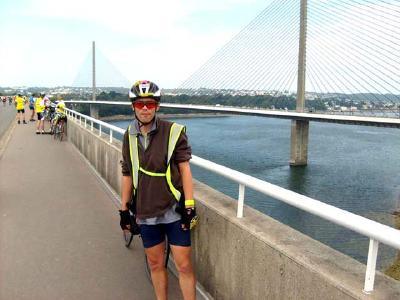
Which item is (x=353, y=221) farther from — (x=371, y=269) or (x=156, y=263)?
(x=156, y=263)

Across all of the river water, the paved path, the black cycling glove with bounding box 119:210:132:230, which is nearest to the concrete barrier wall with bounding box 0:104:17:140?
the paved path

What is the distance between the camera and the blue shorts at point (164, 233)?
2.54 meters

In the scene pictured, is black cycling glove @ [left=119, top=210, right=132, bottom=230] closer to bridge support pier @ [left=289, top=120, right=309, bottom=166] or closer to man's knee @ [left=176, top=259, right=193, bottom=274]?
man's knee @ [left=176, top=259, right=193, bottom=274]

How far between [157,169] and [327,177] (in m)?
32.3

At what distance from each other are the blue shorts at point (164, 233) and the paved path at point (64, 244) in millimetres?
750

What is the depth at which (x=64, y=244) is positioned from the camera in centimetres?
423

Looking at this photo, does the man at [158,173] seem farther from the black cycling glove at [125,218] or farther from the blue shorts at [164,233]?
the black cycling glove at [125,218]

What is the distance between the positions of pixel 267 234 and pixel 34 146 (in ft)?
34.4

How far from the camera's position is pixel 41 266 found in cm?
371

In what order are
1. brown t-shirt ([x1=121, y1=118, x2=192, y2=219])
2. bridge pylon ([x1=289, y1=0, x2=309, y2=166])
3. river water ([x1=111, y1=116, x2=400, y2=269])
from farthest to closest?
bridge pylon ([x1=289, y1=0, x2=309, y2=166]) < river water ([x1=111, y1=116, x2=400, y2=269]) < brown t-shirt ([x1=121, y1=118, x2=192, y2=219])

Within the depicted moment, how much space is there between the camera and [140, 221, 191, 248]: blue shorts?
2543 millimetres

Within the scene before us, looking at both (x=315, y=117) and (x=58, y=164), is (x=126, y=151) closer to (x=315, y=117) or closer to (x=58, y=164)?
(x=58, y=164)

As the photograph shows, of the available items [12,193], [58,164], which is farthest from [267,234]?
[58,164]

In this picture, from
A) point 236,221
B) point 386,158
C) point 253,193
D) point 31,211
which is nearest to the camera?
point 236,221
